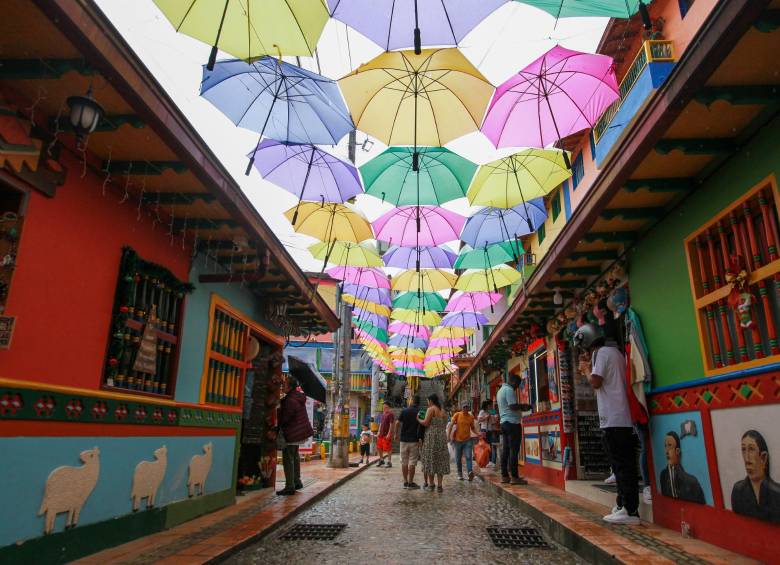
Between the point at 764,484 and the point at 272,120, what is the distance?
24.1 feet

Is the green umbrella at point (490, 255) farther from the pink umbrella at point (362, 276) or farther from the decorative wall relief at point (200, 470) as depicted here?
the decorative wall relief at point (200, 470)

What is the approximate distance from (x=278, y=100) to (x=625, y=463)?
6.65m

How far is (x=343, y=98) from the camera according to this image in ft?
24.7

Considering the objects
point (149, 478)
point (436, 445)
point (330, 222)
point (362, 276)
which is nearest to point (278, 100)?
point (330, 222)

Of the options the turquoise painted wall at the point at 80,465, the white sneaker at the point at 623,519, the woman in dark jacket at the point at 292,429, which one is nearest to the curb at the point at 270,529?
the woman in dark jacket at the point at 292,429

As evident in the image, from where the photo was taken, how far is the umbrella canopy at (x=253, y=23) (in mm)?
5605

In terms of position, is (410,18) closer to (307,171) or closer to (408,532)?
(307,171)

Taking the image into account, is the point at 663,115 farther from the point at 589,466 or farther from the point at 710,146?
the point at 589,466

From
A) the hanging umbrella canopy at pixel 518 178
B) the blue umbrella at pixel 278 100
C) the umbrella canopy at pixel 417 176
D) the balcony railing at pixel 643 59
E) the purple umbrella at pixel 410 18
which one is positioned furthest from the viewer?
the umbrella canopy at pixel 417 176

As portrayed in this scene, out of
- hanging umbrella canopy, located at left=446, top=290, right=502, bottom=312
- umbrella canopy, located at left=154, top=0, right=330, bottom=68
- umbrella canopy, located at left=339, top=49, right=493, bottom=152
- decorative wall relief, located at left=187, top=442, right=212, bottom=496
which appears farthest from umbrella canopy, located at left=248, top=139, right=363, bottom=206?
hanging umbrella canopy, located at left=446, top=290, right=502, bottom=312

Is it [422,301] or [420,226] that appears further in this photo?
[422,301]

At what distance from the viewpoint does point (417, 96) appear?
24.7 ft

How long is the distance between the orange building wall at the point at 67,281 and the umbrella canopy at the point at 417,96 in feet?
12.5

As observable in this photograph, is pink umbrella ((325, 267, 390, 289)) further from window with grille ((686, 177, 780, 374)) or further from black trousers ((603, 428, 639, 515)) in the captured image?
window with grille ((686, 177, 780, 374))
